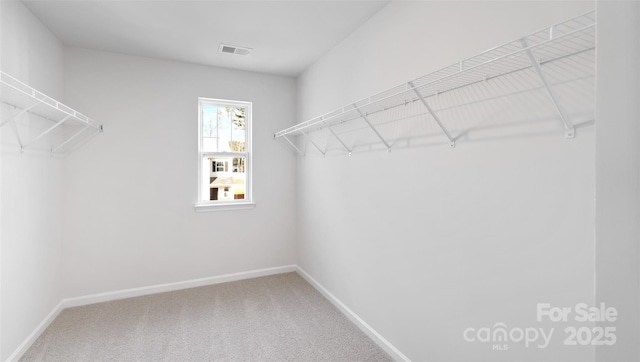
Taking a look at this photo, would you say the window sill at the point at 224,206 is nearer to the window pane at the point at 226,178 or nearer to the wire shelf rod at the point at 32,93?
the window pane at the point at 226,178

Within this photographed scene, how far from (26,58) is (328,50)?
96.2 inches

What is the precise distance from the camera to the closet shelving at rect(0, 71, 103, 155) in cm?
182

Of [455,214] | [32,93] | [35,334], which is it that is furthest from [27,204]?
[455,214]

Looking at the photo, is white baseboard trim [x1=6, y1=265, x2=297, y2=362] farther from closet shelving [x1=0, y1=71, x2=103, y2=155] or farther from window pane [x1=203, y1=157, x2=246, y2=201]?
closet shelving [x1=0, y1=71, x2=103, y2=155]

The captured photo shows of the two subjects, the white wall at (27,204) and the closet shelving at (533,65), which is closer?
the closet shelving at (533,65)

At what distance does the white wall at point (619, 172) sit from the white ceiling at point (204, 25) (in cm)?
204

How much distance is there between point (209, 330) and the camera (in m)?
2.48

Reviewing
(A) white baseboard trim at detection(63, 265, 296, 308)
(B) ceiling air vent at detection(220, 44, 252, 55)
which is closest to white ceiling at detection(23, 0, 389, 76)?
(B) ceiling air vent at detection(220, 44, 252, 55)

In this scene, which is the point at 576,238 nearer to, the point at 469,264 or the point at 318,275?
the point at 469,264

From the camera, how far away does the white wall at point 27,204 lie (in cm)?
200

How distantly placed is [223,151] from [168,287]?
165cm

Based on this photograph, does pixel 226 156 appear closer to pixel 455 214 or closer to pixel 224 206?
pixel 224 206

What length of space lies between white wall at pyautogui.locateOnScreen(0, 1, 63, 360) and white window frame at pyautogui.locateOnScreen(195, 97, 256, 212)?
1.26 metres

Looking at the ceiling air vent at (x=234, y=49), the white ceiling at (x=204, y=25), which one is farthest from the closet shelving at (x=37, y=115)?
the ceiling air vent at (x=234, y=49)
